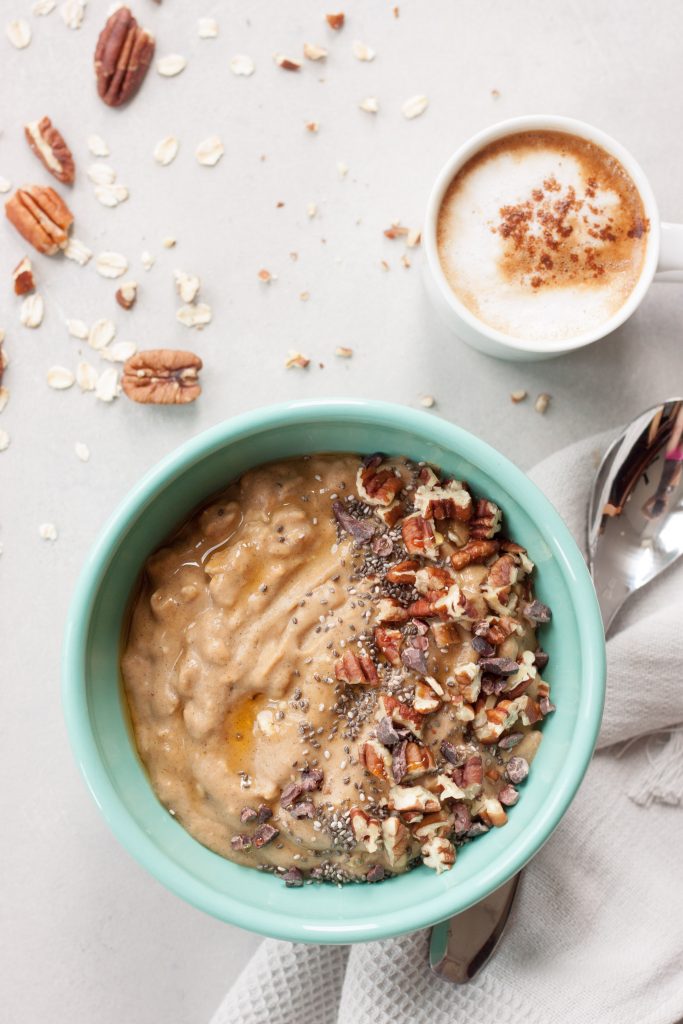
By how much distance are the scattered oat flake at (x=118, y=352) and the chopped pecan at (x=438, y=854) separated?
101 cm

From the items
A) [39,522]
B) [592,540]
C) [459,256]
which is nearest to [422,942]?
[592,540]

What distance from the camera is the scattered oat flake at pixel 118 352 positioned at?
1.75m

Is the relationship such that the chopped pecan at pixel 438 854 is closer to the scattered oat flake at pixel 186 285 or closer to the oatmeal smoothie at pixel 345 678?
the oatmeal smoothie at pixel 345 678

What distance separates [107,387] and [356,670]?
2.50ft

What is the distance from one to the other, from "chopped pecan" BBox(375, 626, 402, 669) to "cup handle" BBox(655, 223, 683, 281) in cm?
79

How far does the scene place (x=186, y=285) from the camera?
1.73 metres

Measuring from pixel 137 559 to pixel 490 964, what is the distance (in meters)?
0.97

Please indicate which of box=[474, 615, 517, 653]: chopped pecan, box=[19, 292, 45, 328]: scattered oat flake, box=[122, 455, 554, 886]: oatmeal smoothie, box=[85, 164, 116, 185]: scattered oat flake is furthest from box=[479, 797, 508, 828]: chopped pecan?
box=[85, 164, 116, 185]: scattered oat flake

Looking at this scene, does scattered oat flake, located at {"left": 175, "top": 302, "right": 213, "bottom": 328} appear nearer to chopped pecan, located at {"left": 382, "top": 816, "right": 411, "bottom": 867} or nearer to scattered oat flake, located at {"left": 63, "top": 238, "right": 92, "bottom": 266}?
scattered oat flake, located at {"left": 63, "top": 238, "right": 92, "bottom": 266}

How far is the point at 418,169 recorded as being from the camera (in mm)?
1763

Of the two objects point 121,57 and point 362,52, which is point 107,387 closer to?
point 121,57

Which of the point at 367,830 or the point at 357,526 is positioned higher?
the point at 357,526

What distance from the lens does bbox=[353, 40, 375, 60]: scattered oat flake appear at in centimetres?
176

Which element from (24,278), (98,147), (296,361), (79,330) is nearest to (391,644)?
(296,361)
